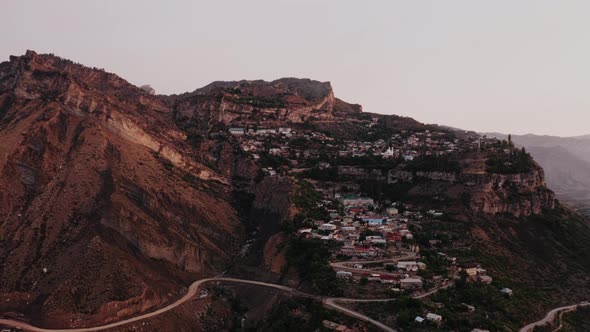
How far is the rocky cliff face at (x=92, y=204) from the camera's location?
164ft

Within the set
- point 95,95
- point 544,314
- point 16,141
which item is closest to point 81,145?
point 16,141

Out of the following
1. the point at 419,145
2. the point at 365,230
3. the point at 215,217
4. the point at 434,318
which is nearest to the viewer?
the point at 434,318

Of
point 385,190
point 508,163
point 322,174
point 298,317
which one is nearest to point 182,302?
point 298,317

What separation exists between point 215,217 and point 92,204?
1929 cm

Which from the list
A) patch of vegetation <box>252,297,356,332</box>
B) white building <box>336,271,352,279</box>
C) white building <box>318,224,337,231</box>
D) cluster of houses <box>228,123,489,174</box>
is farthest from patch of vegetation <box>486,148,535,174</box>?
patch of vegetation <box>252,297,356,332</box>

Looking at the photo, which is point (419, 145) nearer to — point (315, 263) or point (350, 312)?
point (315, 263)

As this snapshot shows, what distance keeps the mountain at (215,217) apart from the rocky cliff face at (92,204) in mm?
199

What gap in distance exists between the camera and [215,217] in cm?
7488

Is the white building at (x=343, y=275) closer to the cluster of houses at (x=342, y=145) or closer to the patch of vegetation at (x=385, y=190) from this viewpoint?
the patch of vegetation at (x=385, y=190)

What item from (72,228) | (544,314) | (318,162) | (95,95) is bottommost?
(544,314)

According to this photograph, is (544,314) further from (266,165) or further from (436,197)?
(266,165)

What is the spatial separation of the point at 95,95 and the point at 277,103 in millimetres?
53172

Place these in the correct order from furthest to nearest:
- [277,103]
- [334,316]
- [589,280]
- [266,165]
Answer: [277,103]
[266,165]
[589,280]
[334,316]

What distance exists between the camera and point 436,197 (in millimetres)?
75875
